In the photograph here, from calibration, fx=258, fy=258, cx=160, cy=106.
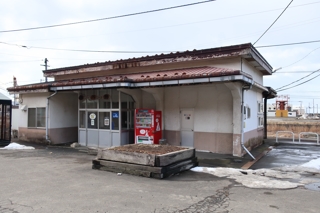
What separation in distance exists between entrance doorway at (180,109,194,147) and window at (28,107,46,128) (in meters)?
8.04

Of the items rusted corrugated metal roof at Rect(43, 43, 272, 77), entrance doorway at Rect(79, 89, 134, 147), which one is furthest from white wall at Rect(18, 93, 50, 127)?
entrance doorway at Rect(79, 89, 134, 147)

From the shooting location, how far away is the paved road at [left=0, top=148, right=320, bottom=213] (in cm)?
482

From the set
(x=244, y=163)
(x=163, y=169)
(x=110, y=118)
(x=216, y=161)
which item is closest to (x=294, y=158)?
(x=244, y=163)

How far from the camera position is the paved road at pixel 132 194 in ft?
15.8

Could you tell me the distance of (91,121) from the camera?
13.5 meters

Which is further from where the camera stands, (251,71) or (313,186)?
(251,71)

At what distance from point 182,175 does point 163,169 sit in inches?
32.2

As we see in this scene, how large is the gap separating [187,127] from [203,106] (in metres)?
1.27

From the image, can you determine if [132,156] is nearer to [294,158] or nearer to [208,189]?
[208,189]

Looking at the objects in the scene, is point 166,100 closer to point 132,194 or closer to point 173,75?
point 173,75

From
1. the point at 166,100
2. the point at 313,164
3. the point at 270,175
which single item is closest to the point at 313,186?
the point at 270,175

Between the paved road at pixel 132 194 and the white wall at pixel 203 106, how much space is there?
3830 mm

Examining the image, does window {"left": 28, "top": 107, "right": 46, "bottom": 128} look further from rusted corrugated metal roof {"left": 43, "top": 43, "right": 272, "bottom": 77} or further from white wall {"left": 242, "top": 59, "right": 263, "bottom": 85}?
white wall {"left": 242, "top": 59, "right": 263, "bottom": 85}

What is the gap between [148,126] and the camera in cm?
1167
